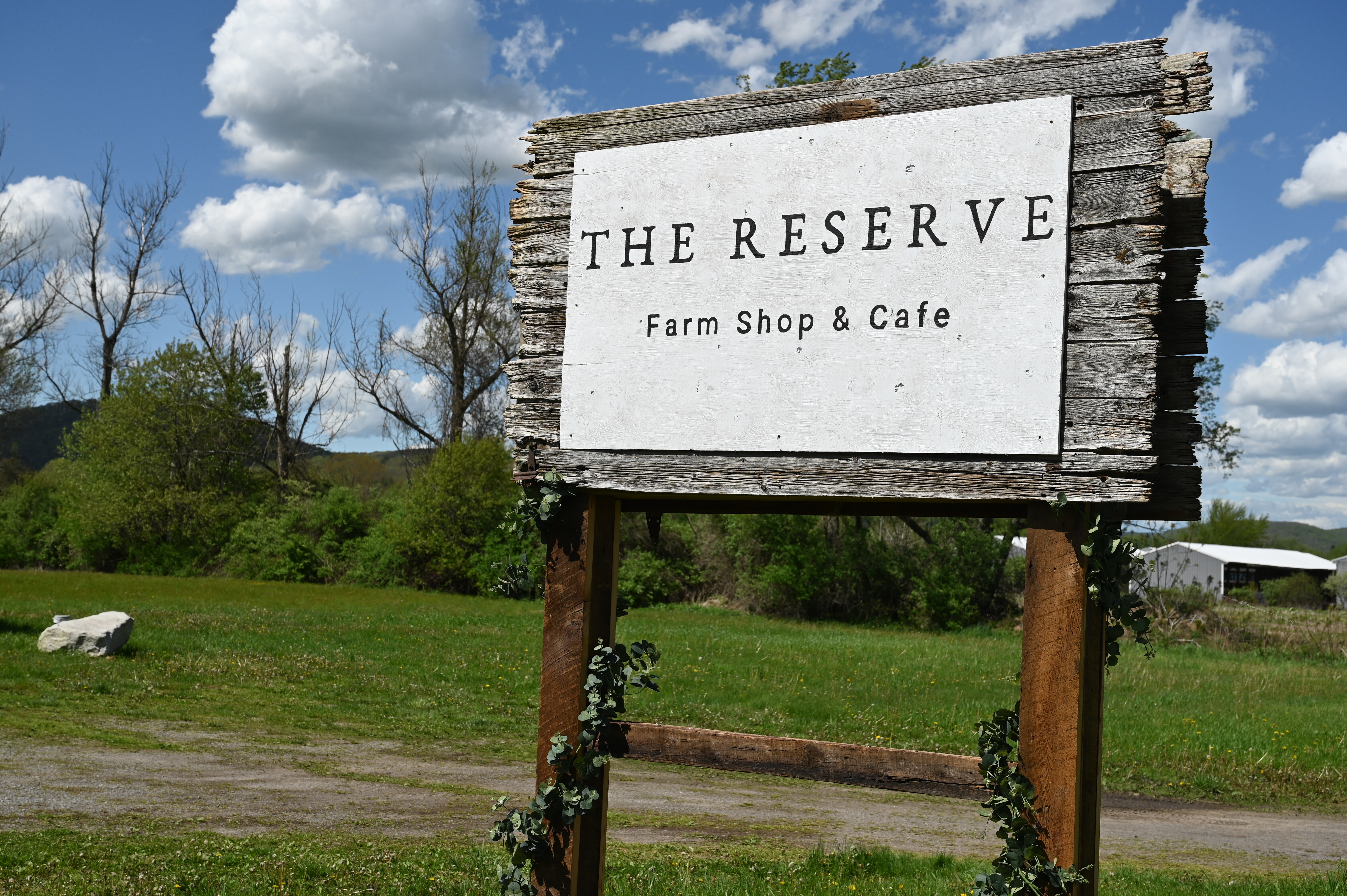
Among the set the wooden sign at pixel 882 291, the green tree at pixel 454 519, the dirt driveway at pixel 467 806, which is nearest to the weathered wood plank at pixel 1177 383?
the wooden sign at pixel 882 291

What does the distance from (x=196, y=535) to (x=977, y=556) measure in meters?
31.2

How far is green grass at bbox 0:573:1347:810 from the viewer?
36.4ft

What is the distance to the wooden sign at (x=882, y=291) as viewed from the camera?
3.31 meters

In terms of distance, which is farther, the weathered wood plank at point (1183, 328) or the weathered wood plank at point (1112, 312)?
the weathered wood plank at point (1183, 328)

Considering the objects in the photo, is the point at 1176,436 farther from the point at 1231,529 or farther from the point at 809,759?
the point at 1231,529

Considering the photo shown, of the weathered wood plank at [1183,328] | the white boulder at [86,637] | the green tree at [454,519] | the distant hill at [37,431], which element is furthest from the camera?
the distant hill at [37,431]

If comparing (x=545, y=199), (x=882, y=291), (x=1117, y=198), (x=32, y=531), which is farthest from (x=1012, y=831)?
(x=32, y=531)

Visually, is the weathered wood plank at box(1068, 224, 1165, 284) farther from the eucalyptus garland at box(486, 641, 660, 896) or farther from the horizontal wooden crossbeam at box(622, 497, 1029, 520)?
the eucalyptus garland at box(486, 641, 660, 896)

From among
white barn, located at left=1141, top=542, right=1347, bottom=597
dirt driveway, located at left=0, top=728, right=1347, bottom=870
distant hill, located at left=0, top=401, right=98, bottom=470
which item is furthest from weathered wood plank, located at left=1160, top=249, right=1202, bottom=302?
white barn, located at left=1141, top=542, right=1347, bottom=597

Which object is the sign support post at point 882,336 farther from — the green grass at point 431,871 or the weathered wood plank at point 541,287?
the green grass at point 431,871

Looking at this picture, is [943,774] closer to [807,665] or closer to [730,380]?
[730,380]

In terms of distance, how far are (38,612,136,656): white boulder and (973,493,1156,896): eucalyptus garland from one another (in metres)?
14.9

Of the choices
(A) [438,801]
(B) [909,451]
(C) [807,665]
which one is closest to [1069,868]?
(B) [909,451]

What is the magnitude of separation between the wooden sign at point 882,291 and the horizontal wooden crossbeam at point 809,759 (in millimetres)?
986
